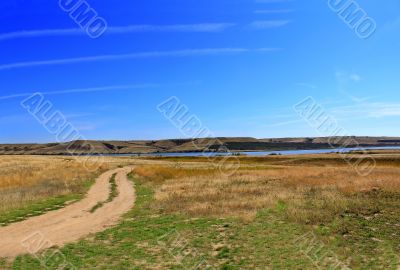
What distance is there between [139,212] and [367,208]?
12.4 metres

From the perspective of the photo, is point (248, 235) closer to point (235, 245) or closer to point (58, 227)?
point (235, 245)

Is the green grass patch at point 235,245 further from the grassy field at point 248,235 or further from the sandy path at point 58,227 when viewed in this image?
the sandy path at point 58,227

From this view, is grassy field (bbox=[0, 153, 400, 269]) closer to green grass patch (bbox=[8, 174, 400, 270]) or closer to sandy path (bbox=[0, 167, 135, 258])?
green grass patch (bbox=[8, 174, 400, 270])

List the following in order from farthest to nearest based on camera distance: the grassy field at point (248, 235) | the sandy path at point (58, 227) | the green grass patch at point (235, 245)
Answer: the sandy path at point (58, 227), the grassy field at point (248, 235), the green grass patch at point (235, 245)

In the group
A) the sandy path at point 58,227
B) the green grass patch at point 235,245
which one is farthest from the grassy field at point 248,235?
the sandy path at point 58,227

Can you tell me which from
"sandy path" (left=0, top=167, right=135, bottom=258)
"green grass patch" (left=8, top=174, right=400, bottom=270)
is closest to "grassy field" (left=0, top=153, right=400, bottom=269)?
"green grass patch" (left=8, top=174, right=400, bottom=270)

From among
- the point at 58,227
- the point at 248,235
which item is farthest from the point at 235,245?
the point at 58,227

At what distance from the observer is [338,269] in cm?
1219

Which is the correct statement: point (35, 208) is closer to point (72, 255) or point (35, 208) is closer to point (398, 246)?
point (72, 255)

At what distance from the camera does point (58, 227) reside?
18547mm

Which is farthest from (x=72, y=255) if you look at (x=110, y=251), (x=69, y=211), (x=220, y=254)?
(x=69, y=211)

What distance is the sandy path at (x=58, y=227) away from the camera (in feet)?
49.4

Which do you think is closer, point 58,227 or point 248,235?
point 248,235

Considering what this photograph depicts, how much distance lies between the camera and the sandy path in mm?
15070
